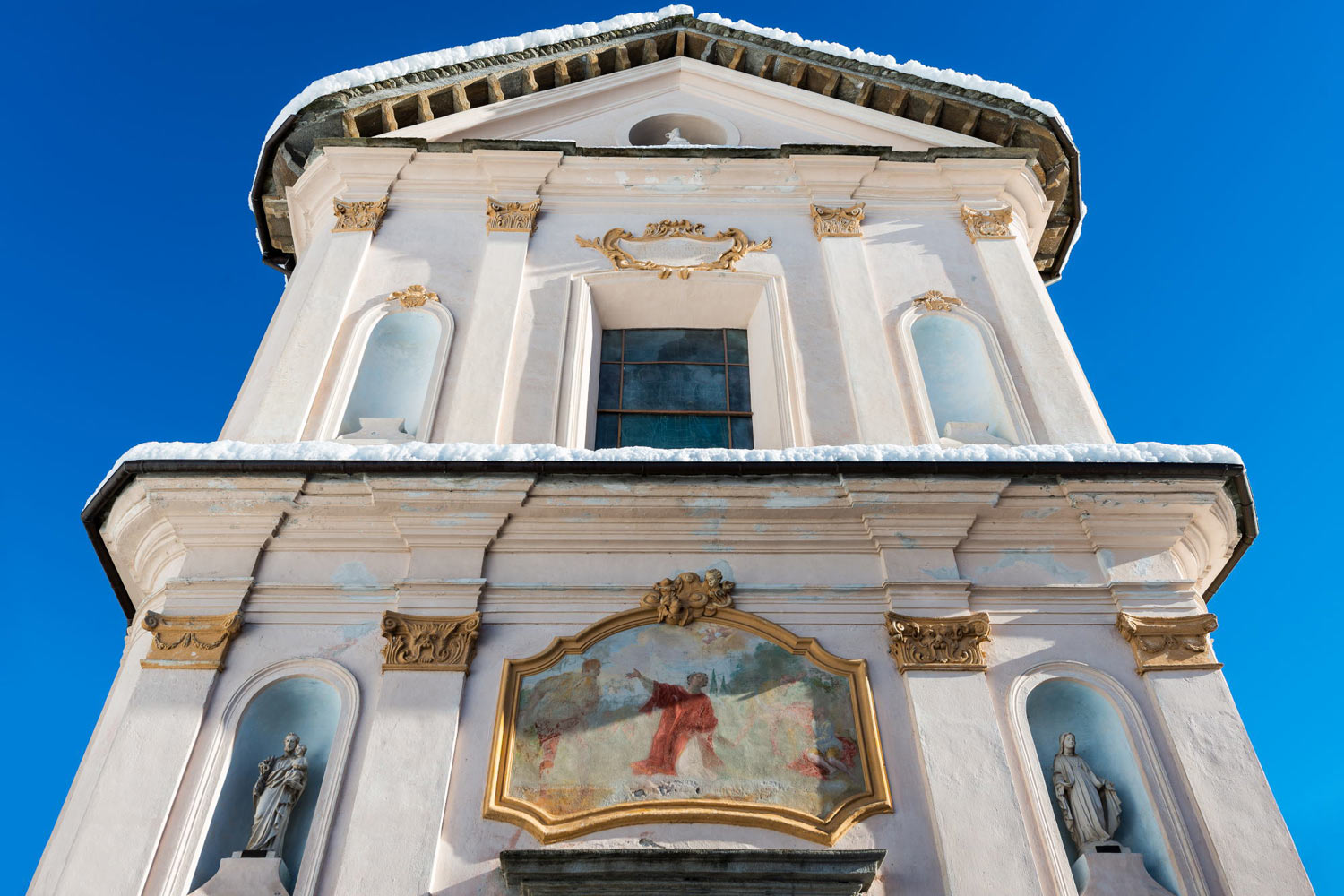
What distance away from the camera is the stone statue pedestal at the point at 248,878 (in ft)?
22.6

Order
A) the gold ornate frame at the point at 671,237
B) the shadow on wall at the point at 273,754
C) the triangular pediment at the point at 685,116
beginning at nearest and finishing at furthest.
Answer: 1. the shadow on wall at the point at 273,754
2. the gold ornate frame at the point at 671,237
3. the triangular pediment at the point at 685,116

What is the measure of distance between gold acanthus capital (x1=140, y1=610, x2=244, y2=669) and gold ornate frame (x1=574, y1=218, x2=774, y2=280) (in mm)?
5269

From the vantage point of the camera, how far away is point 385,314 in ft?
36.1

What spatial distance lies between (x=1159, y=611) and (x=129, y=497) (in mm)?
7375

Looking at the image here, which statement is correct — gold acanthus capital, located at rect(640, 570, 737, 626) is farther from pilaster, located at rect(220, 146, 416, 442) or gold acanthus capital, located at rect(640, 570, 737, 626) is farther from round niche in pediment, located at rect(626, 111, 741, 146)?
round niche in pediment, located at rect(626, 111, 741, 146)

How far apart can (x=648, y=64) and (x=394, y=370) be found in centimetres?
630

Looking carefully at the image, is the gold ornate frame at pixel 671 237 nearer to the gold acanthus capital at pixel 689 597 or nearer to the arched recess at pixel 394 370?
the arched recess at pixel 394 370

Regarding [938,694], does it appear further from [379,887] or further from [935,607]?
[379,887]

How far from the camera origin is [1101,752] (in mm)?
7801

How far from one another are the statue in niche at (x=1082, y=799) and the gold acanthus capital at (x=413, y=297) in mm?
6714

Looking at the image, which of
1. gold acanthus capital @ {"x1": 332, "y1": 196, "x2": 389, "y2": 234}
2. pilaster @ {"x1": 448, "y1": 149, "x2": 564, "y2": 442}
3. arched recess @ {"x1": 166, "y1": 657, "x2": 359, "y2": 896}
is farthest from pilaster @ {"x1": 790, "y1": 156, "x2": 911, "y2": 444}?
arched recess @ {"x1": 166, "y1": 657, "x2": 359, "y2": 896}

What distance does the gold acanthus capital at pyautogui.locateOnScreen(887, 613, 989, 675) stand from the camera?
7883mm

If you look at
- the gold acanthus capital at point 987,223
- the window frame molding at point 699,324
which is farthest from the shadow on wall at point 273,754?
the gold acanthus capital at point 987,223

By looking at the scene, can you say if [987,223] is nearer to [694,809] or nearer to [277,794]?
[694,809]
